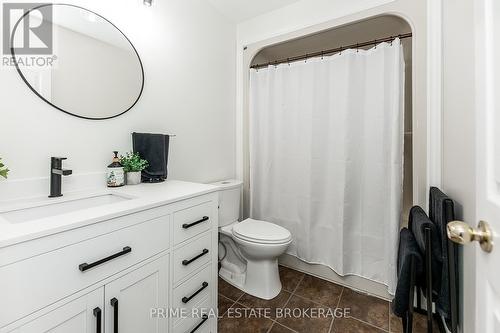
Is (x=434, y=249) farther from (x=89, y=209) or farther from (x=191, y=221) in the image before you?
(x=89, y=209)

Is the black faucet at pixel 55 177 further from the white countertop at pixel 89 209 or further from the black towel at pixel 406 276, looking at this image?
the black towel at pixel 406 276

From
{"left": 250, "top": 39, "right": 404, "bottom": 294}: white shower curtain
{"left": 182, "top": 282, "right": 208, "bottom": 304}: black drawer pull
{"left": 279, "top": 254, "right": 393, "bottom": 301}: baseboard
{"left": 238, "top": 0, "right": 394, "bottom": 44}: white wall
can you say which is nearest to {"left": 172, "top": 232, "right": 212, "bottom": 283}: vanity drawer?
{"left": 182, "top": 282, "right": 208, "bottom": 304}: black drawer pull

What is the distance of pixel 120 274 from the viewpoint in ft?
2.85

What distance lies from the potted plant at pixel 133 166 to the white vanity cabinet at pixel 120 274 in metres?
0.48

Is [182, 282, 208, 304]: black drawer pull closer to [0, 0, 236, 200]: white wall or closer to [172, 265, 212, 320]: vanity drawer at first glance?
[172, 265, 212, 320]: vanity drawer

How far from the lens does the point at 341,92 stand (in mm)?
1846

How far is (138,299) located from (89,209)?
1.39 feet

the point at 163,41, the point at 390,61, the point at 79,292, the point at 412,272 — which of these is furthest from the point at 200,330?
the point at 390,61

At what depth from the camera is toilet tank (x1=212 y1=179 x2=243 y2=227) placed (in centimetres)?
193

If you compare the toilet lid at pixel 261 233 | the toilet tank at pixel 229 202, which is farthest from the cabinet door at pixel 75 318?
the toilet tank at pixel 229 202

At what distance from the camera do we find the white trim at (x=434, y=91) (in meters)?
1.40

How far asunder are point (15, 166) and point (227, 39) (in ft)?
6.49

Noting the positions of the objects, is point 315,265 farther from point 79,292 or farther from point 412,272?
point 79,292

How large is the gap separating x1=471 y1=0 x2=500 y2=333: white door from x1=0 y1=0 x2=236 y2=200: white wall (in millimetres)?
1609
